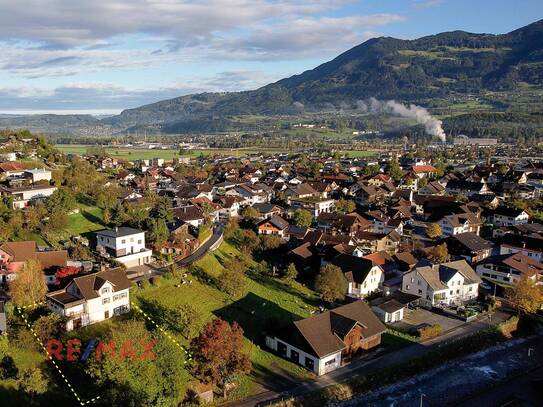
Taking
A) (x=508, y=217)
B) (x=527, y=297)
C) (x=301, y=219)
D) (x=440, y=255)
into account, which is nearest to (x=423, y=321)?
(x=527, y=297)

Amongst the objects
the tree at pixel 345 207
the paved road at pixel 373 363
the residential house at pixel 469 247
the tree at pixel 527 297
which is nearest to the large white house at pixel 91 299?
the paved road at pixel 373 363

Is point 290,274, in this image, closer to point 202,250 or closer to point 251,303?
point 251,303

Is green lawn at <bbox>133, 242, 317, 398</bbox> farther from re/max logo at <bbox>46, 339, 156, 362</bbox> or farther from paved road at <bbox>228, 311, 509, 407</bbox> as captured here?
re/max logo at <bbox>46, 339, 156, 362</bbox>

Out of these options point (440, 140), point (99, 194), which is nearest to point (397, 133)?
point (440, 140)

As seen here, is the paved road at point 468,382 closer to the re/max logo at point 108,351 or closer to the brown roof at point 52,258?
the re/max logo at point 108,351

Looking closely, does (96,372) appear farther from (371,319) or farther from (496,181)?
(496,181)

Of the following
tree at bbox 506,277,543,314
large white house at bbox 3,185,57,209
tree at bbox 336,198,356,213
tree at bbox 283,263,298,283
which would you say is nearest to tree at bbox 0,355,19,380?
tree at bbox 283,263,298,283
